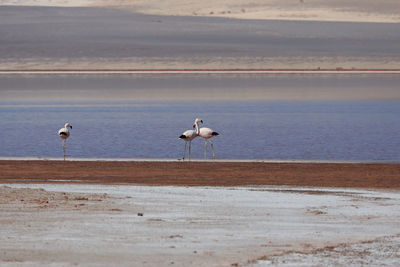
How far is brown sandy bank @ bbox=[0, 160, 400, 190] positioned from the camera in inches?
481

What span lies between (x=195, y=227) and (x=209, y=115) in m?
19.4

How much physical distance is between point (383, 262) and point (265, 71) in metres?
43.2

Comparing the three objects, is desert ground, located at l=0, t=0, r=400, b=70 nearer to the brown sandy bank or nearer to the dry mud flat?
the brown sandy bank

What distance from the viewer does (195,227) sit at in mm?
7941

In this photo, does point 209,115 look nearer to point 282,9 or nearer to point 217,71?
point 217,71

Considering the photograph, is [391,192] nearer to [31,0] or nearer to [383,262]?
[383,262]

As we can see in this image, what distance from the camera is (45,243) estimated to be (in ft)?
23.6

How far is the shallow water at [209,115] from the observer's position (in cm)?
1802


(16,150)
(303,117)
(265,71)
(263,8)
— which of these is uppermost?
(263,8)

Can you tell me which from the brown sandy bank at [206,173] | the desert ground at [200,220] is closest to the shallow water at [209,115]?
the brown sandy bank at [206,173]

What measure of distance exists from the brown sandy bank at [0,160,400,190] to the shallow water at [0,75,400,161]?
7.00 feet

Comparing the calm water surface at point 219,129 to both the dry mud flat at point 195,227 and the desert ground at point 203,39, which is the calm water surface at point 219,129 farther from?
the desert ground at point 203,39

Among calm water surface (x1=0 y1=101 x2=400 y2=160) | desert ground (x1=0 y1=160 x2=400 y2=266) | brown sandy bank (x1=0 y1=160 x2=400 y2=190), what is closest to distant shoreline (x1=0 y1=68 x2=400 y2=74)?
calm water surface (x1=0 y1=101 x2=400 y2=160)

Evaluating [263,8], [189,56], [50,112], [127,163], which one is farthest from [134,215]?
[263,8]
